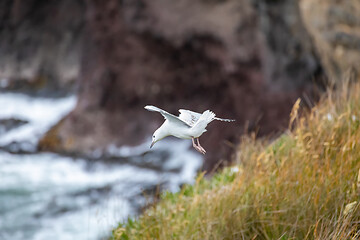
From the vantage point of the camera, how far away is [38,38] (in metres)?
12.9

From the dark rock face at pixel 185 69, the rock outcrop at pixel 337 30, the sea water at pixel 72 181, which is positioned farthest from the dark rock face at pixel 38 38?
the rock outcrop at pixel 337 30

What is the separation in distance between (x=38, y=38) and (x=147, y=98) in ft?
16.7

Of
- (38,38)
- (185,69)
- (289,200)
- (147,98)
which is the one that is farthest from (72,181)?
(38,38)

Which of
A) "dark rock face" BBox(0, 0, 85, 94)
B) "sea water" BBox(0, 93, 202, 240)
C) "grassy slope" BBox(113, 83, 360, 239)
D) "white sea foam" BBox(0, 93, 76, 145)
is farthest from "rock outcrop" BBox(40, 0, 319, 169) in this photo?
"grassy slope" BBox(113, 83, 360, 239)

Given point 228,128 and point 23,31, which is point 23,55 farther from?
point 228,128

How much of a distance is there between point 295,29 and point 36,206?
372 centimetres

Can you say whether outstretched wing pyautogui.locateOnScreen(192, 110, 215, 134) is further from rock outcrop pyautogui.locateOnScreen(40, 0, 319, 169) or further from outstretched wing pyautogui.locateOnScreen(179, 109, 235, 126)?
rock outcrop pyautogui.locateOnScreen(40, 0, 319, 169)

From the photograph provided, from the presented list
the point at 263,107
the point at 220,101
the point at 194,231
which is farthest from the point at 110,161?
the point at 194,231

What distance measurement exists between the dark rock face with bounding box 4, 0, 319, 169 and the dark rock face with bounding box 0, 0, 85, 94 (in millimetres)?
3557

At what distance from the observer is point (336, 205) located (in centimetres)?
249

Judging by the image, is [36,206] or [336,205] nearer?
[336,205]

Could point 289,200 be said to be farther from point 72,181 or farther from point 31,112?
point 31,112

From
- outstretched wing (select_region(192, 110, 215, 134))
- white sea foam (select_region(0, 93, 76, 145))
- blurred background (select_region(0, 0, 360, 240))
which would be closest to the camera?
outstretched wing (select_region(192, 110, 215, 134))

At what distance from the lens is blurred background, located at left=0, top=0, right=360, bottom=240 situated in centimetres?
696
